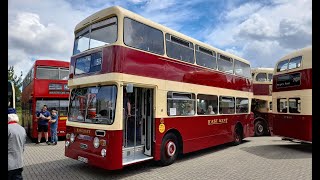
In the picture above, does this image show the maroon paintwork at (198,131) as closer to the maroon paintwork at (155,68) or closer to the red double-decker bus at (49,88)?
the maroon paintwork at (155,68)

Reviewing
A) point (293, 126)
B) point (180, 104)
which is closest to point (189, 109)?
point (180, 104)

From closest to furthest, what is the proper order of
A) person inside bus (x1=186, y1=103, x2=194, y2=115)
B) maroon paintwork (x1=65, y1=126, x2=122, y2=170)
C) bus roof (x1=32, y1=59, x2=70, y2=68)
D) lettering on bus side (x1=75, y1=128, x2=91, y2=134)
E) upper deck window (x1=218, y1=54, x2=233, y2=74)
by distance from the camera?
maroon paintwork (x1=65, y1=126, x2=122, y2=170)
lettering on bus side (x1=75, y1=128, x2=91, y2=134)
person inside bus (x1=186, y1=103, x2=194, y2=115)
upper deck window (x1=218, y1=54, x2=233, y2=74)
bus roof (x1=32, y1=59, x2=70, y2=68)

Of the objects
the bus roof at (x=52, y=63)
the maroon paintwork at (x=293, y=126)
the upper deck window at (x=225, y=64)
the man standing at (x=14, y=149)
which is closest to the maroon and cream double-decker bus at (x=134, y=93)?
the upper deck window at (x=225, y=64)

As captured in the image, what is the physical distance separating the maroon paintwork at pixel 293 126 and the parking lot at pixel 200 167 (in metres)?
0.77

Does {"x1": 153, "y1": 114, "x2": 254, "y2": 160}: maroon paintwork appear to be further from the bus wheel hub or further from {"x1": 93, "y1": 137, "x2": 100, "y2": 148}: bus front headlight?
{"x1": 93, "y1": 137, "x2": 100, "y2": 148}: bus front headlight

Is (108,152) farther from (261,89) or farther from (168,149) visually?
(261,89)

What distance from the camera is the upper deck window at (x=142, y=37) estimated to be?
754cm

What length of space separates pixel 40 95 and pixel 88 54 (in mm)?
7208

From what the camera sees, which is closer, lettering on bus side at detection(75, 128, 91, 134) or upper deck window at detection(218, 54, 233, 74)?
lettering on bus side at detection(75, 128, 91, 134)

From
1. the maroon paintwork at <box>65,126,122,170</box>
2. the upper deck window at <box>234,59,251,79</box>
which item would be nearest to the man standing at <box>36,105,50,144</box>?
the maroon paintwork at <box>65,126,122,170</box>

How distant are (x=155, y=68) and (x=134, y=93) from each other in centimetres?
98

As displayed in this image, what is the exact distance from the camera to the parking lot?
760cm

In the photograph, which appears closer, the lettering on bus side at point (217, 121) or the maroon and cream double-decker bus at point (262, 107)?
the lettering on bus side at point (217, 121)

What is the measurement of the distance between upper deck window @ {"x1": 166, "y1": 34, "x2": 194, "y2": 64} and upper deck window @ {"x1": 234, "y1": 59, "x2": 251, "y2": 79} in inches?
162
